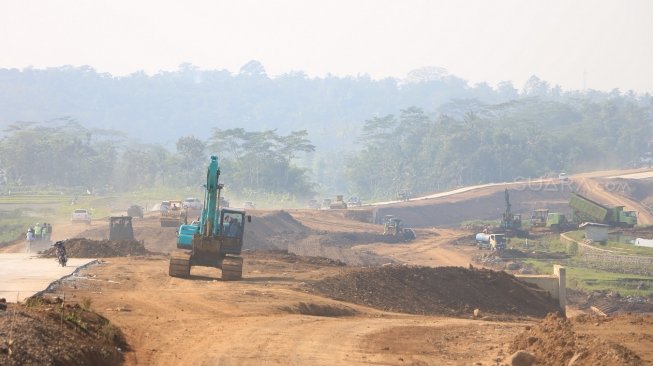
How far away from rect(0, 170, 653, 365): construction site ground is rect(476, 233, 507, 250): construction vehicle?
23474mm

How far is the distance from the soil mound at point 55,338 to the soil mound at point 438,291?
12993 mm

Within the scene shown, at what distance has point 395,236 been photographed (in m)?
77.8

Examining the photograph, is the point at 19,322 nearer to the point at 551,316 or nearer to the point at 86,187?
the point at 551,316

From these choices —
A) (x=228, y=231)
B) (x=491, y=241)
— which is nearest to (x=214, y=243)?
(x=228, y=231)

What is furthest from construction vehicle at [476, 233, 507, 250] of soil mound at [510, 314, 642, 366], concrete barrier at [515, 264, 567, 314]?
soil mound at [510, 314, 642, 366]

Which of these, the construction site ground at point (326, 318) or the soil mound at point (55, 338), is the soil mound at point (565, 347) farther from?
the soil mound at point (55, 338)

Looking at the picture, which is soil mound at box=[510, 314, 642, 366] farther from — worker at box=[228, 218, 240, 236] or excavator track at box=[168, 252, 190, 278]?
excavator track at box=[168, 252, 190, 278]

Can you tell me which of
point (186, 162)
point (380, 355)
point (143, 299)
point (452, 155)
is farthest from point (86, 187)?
point (380, 355)

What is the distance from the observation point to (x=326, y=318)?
23.4m

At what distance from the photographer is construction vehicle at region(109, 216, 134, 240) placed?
5584 cm

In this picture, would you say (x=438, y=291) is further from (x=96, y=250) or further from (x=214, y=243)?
(x=96, y=250)

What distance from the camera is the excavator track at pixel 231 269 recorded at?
1248 inches

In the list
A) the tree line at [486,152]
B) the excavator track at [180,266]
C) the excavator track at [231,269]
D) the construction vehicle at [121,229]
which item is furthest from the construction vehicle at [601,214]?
the tree line at [486,152]

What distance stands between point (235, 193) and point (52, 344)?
394 feet
